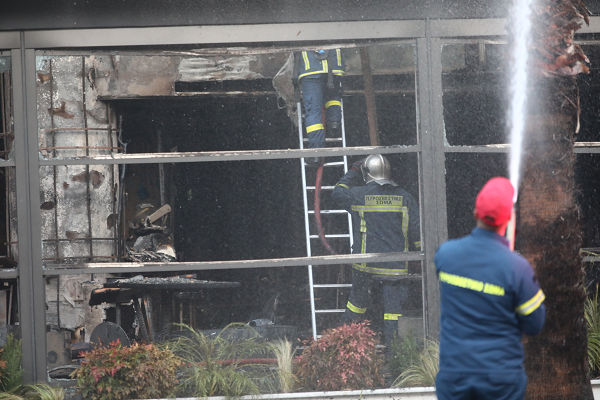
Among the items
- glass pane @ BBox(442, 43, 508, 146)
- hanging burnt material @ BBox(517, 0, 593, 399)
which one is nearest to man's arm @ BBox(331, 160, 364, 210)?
glass pane @ BBox(442, 43, 508, 146)

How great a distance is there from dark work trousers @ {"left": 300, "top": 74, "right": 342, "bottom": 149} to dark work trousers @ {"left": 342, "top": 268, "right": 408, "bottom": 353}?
5.05ft

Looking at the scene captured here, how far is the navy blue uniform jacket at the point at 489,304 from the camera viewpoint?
239cm

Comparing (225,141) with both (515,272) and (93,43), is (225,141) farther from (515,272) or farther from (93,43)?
(515,272)

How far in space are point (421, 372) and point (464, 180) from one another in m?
4.26

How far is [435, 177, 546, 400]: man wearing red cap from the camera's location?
2398 millimetres

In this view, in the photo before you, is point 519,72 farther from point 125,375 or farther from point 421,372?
point 125,375

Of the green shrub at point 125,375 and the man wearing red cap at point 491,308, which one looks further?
the green shrub at point 125,375

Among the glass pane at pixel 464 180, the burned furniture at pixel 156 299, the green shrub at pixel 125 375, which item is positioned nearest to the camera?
the green shrub at pixel 125 375

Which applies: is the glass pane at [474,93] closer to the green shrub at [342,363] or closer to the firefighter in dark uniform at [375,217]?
the firefighter in dark uniform at [375,217]

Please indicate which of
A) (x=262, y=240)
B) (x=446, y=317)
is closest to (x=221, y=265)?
(x=446, y=317)

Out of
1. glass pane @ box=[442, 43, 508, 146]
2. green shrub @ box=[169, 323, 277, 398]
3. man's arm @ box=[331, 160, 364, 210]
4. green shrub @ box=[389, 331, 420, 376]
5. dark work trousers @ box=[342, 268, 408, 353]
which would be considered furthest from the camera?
glass pane @ box=[442, 43, 508, 146]

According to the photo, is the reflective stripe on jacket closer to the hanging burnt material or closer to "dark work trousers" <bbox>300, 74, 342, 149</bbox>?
"dark work trousers" <bbox>300, 74, 342, 149</bbox>

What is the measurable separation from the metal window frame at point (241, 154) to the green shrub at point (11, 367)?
178 millimetres

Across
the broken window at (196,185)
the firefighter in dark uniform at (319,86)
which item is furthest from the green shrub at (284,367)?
the firefighter in dark uniform at (319,86)
